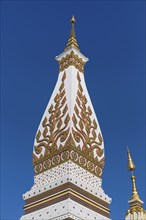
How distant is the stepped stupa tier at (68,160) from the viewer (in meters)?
10.1

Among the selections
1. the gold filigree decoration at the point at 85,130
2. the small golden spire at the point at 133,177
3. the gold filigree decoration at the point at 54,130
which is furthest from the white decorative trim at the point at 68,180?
the small golden spire at the point at 133,177

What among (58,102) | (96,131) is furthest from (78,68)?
(96,131)

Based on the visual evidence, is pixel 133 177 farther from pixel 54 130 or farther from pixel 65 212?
pixel 65 212

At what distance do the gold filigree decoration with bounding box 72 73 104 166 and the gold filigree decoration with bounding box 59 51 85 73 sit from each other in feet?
3.85

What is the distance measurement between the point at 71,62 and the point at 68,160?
4.21 meters

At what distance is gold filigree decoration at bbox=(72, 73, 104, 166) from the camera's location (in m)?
11.2

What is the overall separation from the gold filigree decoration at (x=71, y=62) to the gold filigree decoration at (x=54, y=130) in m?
1.27

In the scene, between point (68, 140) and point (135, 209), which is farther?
point (135, 209)

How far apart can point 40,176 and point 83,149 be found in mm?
1515

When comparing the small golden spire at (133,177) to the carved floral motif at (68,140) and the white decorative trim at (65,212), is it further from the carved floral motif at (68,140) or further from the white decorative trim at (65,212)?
the white decorative trim at (65,212)

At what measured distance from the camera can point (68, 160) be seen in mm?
10539

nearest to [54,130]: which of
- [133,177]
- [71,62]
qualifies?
[71,62]

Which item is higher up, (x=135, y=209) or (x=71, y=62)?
(x=71, y=62)

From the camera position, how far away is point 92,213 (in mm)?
10273
